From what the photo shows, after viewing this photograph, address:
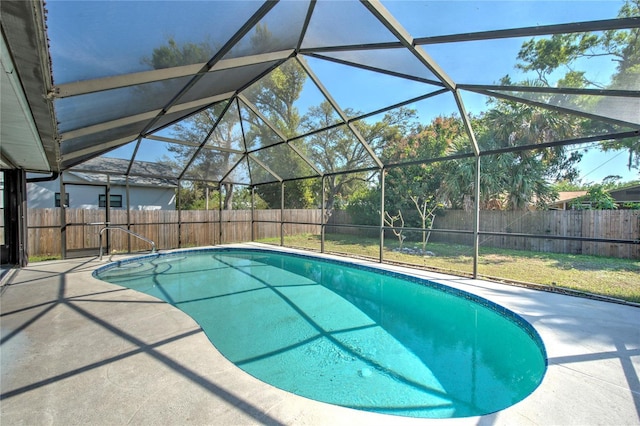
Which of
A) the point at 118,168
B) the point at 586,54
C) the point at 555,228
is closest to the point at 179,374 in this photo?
the point at 586,54

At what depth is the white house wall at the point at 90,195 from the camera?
11219 mm

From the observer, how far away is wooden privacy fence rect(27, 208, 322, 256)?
7.85 m

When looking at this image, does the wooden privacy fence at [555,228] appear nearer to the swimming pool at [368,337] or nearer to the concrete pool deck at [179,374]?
the swimming pool at [368,337]

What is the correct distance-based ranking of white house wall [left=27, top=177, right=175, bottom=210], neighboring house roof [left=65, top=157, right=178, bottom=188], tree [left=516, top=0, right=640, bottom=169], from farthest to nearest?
white house wall [left=27, top=177, right=175, bottom=210] → neighboring house roof [left=65, top=157, right=178, bottom=188] → tree [left=516, top=0, right=640, bottom=169]

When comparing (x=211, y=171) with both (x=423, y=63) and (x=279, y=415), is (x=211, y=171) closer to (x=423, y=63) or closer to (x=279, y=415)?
(x=423, y=63)

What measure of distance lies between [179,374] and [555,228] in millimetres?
11759

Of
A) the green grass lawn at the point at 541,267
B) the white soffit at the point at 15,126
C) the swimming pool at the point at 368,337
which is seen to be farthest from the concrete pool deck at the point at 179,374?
the white soffit at the point at 15,126

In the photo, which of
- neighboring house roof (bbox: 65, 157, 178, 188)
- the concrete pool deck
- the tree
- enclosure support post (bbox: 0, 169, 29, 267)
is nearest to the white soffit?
enclosure support post (bbox: 0, 169, 29, 267)

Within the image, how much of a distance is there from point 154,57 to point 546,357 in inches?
191

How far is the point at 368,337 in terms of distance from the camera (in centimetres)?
368

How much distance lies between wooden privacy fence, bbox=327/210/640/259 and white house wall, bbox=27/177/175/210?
1182cm

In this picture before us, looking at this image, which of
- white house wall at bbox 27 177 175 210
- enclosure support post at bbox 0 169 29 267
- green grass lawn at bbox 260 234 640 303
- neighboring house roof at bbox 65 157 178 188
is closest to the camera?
green grass lawn at bbox 260 234 640 303

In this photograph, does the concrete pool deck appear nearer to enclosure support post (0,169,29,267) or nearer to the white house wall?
enclosure support post (0,169,29,267)

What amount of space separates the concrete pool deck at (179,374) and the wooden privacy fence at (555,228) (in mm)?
3837
